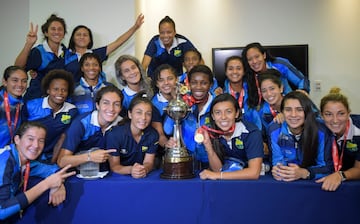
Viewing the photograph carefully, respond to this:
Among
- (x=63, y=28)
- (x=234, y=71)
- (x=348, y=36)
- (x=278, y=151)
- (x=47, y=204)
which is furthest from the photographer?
(x=348, y=36)

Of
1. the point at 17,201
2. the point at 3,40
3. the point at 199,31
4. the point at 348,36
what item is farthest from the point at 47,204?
the point at 348,36

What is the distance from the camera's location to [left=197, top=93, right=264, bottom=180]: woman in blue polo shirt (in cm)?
231

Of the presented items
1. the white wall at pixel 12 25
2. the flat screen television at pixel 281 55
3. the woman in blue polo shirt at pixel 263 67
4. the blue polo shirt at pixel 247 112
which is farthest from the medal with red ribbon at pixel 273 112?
the white wall at pixel 12 25

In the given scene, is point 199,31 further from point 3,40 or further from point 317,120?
point 317,120

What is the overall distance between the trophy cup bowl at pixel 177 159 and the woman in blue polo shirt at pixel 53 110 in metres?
1.07

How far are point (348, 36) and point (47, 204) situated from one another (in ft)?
15.5

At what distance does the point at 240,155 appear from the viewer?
2428mm

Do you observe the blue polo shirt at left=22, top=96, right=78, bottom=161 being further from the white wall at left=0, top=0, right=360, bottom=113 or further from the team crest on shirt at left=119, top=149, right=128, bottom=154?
the white wall at left=0, top=0, right=360, bottom=113

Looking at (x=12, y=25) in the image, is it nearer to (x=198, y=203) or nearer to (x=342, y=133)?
(x=198, y=203)

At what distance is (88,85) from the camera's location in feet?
10.9

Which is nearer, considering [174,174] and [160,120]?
[174,174]

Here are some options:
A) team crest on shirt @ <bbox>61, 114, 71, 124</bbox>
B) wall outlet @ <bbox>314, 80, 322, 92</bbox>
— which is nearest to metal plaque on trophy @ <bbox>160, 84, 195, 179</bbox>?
team crest on shirt @ <bbox>61, 114, 71, 124</bbox>

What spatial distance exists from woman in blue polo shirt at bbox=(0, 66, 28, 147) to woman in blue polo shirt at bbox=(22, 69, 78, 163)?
103mm

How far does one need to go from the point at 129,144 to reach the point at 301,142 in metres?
1.14
